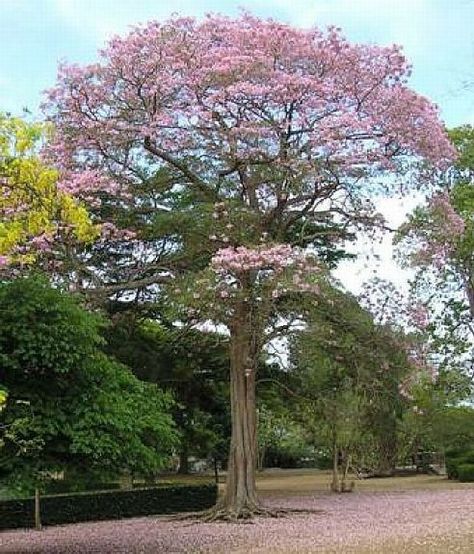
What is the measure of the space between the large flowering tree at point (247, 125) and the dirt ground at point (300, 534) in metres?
2.00

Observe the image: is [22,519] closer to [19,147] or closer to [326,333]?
[326,333]

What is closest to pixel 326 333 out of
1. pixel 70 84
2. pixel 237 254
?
pixel 237 254

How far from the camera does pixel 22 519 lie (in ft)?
53.7

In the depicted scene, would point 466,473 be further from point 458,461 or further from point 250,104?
point 250,104

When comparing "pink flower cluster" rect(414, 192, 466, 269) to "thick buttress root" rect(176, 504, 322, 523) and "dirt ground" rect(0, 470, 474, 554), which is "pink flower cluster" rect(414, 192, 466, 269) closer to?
"dirt ground" rect(0, 470, 474, 554)

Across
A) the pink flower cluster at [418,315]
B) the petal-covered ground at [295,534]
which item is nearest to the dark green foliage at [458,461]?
the petal-covered ground at [295,534]

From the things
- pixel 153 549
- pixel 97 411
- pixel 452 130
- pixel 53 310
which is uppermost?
pixel 452 130

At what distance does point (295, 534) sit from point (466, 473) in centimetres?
1744

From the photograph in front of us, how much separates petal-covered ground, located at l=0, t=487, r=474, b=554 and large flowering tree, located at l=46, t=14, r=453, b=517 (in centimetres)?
198

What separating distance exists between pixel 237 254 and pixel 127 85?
3602mm

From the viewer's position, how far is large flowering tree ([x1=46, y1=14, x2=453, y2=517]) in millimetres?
14344

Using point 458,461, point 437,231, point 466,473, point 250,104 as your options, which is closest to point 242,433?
point 437,231

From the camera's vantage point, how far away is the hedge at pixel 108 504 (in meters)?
16.4

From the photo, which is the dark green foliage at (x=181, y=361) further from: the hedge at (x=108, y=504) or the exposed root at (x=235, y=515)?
the exposed root at (x=235, y=515)
